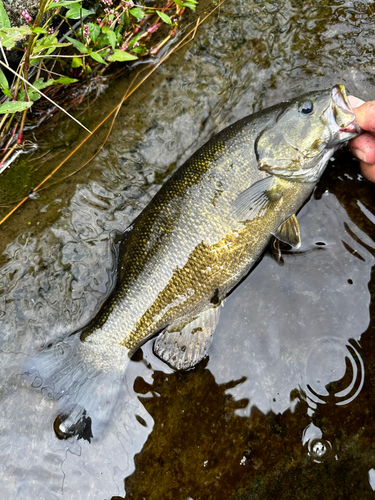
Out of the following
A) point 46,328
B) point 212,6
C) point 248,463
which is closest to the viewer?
point 248,463

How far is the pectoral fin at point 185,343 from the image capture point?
10.00 feet

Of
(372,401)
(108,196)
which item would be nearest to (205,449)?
(372,401)

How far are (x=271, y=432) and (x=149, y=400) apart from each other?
957 mm

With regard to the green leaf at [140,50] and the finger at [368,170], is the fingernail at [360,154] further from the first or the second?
the green leaf at [140,50]

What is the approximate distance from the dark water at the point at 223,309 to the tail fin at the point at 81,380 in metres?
0.11

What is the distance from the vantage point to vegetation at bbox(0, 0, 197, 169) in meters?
3.15

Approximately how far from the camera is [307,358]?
301 centimetres

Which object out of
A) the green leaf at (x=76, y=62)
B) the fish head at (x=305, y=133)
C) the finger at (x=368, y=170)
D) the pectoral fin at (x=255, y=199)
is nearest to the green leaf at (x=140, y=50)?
the green leaf at (x=76, y=62)

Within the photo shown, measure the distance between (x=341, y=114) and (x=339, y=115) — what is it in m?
0.02

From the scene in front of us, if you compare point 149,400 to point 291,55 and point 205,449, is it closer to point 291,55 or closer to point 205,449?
point 205,449

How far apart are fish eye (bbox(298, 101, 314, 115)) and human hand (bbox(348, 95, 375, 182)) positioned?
356 millimetres

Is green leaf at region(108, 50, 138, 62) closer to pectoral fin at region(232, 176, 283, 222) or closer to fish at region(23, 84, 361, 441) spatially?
fish at region(23, 84, 361, 441)

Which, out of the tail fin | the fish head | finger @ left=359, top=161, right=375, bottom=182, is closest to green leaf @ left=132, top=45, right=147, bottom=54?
the fish head

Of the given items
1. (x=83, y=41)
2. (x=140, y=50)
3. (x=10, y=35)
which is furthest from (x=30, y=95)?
(x=140, y=50)
